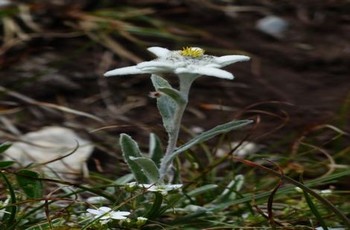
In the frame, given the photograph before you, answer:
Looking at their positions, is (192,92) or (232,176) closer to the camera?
(232,176)

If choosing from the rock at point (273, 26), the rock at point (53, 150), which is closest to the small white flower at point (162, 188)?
the rock at point (53, 150)

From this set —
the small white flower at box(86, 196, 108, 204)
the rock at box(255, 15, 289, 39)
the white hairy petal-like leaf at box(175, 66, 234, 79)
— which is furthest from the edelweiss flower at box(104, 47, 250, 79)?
the rock at box(255, 15, 289, 39)

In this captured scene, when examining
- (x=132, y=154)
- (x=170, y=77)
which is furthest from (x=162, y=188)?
(x=170, y=77)

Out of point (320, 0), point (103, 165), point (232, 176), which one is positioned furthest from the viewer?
point (320, 0)

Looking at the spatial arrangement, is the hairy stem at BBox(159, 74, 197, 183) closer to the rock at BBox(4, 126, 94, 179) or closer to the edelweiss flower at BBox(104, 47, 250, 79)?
the edelweiss flower at BBox(104, 47, 250, 79)

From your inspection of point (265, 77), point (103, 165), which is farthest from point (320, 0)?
point (103, 165)

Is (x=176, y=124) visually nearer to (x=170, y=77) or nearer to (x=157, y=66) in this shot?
(x=157, y=66)

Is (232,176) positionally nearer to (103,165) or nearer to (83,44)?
(103,165)
